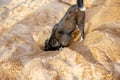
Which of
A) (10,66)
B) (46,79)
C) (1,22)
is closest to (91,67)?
(46,79)

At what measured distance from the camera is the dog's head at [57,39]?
5684 millimetres

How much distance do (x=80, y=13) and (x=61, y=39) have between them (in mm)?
695

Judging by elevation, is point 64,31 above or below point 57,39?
above

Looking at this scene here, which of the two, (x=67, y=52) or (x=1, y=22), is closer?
(x=67, y=52)

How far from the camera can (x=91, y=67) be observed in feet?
14.8

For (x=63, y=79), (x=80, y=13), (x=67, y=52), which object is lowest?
(x=63, y=79)

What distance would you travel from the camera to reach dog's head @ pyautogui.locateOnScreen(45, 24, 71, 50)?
5.68 meters

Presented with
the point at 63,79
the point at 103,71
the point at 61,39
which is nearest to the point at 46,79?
the point at 63,79

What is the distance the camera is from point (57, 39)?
573 centimetres

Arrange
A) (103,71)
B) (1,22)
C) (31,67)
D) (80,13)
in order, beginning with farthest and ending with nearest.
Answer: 1. (1,22)
2. (80,13)
3. (31,67)
4. (103,71)

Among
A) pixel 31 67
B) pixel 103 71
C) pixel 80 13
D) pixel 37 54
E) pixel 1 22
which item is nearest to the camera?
pixel 103 71

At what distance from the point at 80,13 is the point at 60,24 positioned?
0.51 metres

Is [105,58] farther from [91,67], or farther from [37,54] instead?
[37,54]

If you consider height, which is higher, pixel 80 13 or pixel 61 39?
pixel 80 13
